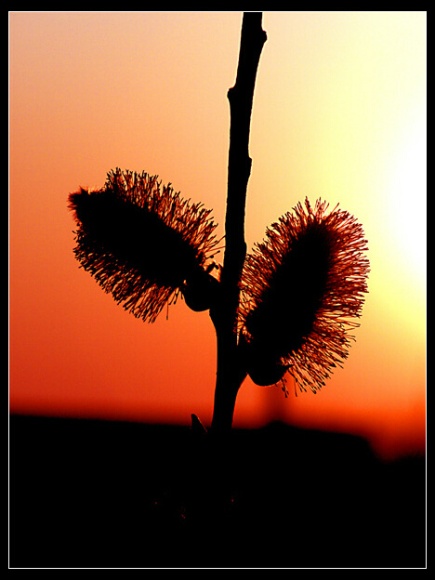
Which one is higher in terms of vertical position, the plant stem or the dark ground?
the plant stem

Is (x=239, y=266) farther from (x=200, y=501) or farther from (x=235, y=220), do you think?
(x=200, y=501)

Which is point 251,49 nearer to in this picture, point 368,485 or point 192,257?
point 192,257

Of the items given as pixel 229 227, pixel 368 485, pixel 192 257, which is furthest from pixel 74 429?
pixel 229 227

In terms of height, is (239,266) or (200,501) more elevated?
(239,266)

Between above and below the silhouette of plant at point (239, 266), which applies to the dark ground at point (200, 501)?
below

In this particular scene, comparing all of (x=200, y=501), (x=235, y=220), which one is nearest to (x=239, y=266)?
(x=235, y=220)
